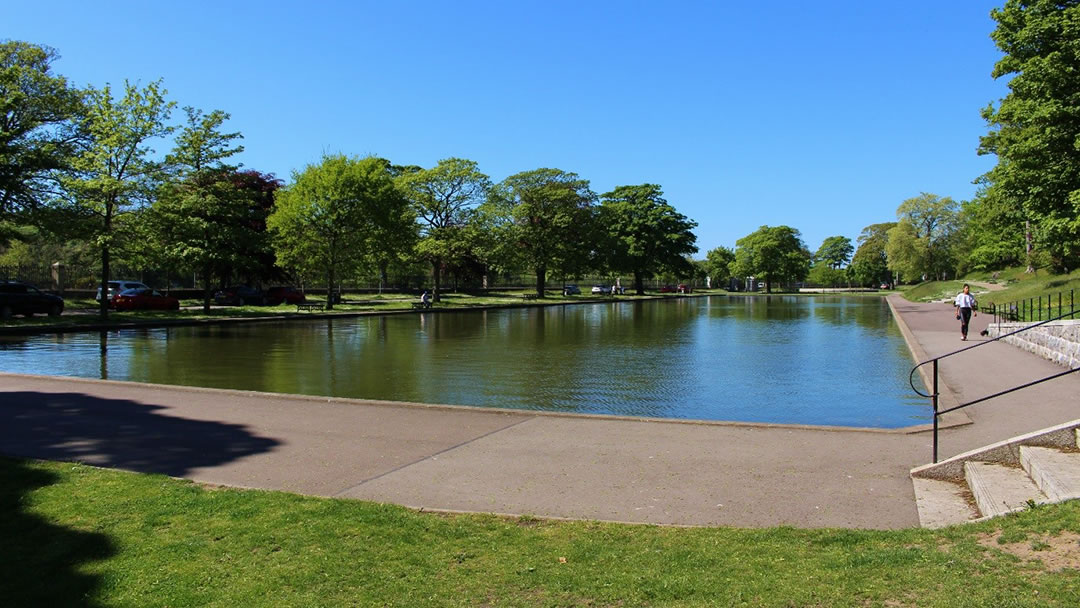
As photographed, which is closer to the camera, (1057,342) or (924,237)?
(1057,342)

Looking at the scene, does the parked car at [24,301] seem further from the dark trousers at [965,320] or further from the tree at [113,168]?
the dark trousers at [965,320]

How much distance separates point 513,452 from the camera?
7832 mm

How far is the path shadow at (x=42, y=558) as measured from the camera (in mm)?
4070

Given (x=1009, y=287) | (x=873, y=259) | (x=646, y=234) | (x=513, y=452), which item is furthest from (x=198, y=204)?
(x=873, y=259)

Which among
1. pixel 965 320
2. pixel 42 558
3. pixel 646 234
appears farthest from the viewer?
pixel 646 234

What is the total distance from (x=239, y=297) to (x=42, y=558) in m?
46.7

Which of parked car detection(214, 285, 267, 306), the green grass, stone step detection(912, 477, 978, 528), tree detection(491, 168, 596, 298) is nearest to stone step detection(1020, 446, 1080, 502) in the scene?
the green grass

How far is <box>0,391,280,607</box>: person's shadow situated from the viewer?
4.29 m

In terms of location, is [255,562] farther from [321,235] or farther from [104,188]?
[321,235]

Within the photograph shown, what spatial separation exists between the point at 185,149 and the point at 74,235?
23.3ft

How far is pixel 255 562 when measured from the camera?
4531mm

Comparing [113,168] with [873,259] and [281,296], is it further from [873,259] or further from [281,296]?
[873,259]

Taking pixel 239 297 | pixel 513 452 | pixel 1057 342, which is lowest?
pixel 513 452

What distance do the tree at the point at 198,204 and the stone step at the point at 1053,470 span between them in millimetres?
35159
